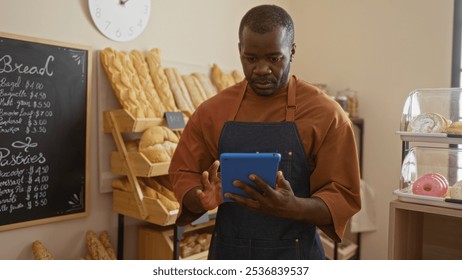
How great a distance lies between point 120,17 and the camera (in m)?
2.45

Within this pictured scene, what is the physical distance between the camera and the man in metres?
1.14

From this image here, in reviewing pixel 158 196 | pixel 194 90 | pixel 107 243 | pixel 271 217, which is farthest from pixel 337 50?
pixel 271 217

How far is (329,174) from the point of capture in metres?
1.15

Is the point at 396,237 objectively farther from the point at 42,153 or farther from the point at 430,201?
the point at 42,153

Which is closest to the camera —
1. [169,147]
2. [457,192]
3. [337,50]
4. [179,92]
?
[457,192]

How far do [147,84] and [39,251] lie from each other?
104cm

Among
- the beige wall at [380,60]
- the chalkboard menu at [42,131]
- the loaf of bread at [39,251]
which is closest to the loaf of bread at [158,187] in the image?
the chalkboard menu at [42,131]

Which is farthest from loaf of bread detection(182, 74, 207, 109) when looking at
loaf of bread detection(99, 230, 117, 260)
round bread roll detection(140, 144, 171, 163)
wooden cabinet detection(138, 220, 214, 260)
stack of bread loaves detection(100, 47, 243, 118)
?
loaf of bread detection(99, 230, 117, 260)

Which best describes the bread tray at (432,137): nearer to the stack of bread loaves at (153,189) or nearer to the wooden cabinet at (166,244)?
the stack of bread loaves at (153,189)

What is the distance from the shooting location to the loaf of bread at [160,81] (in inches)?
96.7

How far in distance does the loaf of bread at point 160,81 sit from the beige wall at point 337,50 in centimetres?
13

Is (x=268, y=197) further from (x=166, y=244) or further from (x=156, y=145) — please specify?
(x=166, y=244)
